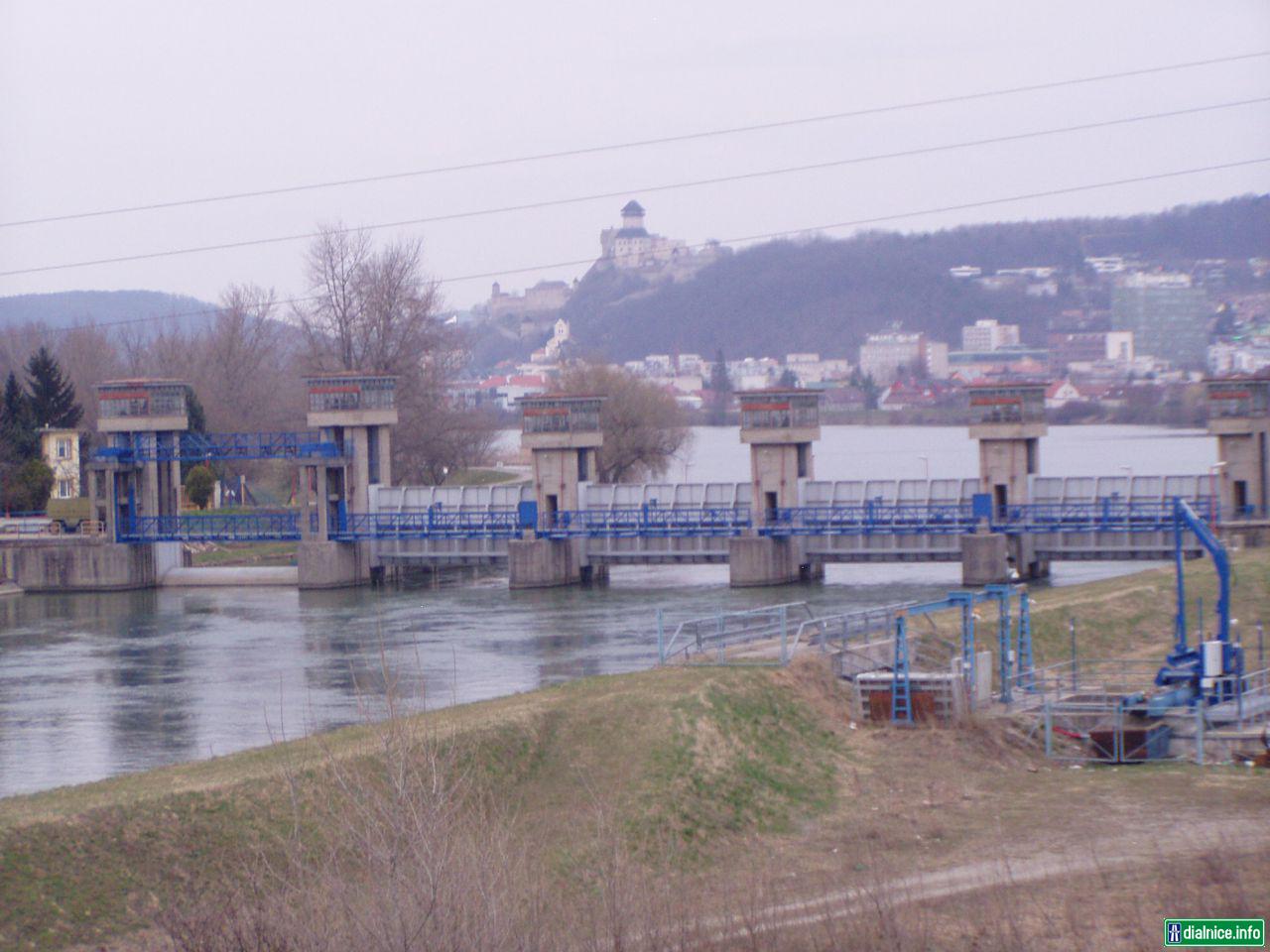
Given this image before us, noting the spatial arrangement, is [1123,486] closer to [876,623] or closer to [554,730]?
[876,623]

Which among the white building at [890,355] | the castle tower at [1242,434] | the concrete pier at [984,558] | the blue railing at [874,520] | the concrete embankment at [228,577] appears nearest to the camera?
the concrete pier at [984,558]

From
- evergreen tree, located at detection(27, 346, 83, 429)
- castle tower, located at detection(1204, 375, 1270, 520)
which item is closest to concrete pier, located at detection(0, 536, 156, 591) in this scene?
evergreen tree, located at detection(27, 346, 83, 429)

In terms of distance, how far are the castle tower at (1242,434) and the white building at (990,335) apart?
106 metres

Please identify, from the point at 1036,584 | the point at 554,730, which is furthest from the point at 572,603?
the point at 554,730

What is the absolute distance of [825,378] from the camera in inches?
6791

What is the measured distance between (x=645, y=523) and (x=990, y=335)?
11229 cm

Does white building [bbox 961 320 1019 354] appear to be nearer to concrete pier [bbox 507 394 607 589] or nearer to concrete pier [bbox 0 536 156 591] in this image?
concrete pier [bbox 507 394 607 589]

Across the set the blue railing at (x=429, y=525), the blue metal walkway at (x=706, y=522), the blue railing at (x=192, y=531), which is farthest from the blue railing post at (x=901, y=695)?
the blue railing at (x=192, y=531)

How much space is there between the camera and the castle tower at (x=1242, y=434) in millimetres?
52188

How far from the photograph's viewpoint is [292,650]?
43.0 meters

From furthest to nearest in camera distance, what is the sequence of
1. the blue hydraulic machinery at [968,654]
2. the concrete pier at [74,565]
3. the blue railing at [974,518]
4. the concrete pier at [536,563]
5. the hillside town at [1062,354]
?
the hillside town at [1062,354], the concrete pier at [74,565], the concrete pier at [536,563], the blue railing at [974,518], the blue hydraulic machinery at [968,654]

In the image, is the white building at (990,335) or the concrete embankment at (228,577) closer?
the concrete embankment at (228,577)

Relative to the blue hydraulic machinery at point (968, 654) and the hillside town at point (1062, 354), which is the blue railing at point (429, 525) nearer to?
the hillside town at point (1062, 354)

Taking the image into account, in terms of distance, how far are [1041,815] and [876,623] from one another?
10.0 m
